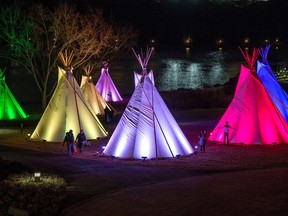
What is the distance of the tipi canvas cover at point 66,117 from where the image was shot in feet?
96.4

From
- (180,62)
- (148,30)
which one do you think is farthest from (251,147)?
(180,62)

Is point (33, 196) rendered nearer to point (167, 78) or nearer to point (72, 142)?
point (72, 142)

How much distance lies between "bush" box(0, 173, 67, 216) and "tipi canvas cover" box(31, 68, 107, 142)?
13.4 metres

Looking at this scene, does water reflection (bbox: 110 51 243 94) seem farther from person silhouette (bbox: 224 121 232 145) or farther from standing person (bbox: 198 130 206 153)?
standing person (bbox: 198 130 206 153)

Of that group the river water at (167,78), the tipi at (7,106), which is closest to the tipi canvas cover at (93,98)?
the tipi at (7,106)

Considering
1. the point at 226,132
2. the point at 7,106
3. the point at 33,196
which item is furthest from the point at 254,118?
the point at 7,106

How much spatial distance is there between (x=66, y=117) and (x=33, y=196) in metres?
14.9

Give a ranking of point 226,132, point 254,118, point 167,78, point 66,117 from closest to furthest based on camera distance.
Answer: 1. point 254,118
2. point 226,132
3. point 66,117
4. point 167,78

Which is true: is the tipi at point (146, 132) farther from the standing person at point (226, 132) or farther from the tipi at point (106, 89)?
the tipi at point (106, 89)

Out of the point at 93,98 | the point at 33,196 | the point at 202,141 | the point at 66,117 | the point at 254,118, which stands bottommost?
the point at 33,196

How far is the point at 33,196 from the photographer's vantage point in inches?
573

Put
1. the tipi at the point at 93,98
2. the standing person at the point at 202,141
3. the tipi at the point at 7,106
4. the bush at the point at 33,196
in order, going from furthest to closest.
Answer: the tipi at the point at 93,98
the tipi at the point at 7,106
the standing person at the point at 202,141
the bush at the point at 33,196

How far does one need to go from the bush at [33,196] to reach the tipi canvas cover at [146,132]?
805 centimetres

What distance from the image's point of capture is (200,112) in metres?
44.4
